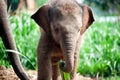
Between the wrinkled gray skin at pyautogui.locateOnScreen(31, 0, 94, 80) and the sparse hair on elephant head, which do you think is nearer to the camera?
the wrinkled gray skin at pyautogui.locateOnScreen(31, 0, 94, 80)

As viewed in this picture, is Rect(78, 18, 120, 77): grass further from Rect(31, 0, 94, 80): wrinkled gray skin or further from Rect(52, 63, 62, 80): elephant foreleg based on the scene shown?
Rect(31, 0, 94, 80): wrinkled gray skin

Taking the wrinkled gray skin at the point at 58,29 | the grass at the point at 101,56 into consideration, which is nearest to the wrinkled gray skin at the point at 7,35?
the wrinkled gray skin at the point at 58,29

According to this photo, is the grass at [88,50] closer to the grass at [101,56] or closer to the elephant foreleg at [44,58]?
the grass at [101,56]

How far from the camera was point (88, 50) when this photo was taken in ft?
29.2

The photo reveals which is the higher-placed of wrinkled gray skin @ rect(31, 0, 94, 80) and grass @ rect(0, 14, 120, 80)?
wrinkled gray skin @ rect(31, 0, 94, 80)

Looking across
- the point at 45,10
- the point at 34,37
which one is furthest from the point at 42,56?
the point at 34,37

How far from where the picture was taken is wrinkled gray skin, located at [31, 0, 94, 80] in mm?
4797

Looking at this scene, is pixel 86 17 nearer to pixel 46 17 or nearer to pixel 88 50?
pixel 46 17

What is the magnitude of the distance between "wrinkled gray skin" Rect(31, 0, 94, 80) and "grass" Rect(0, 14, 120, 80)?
1670 mm

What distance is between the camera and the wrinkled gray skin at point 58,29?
15.7 feet

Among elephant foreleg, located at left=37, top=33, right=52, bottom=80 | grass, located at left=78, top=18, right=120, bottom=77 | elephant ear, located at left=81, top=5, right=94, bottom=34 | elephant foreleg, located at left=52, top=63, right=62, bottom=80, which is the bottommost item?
grass, located at left=78, top=18, right=120, bottom=77

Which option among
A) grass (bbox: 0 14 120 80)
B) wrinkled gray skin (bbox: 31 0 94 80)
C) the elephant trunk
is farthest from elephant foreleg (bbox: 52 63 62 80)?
grass (bbox: 0 14 120 80)

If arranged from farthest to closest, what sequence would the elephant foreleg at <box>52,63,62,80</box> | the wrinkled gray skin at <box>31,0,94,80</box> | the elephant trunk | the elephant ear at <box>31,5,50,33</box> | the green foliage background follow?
the green foliage background, the elephant foreleg at <box>52,63,62,80</box>, the elephant ear at <box>31,5,50,33</box>, the wrinkled gray skin at <box>31,0,94,80</box>, the elephant trunk

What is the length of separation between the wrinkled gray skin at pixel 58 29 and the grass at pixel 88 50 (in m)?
1.67
